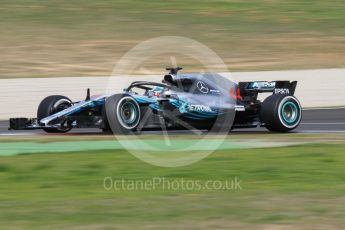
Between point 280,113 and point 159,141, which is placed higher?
point 280,113

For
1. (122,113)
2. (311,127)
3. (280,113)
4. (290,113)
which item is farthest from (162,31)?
(122,113)

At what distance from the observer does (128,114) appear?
539 inches

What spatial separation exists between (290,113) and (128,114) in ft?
9.30

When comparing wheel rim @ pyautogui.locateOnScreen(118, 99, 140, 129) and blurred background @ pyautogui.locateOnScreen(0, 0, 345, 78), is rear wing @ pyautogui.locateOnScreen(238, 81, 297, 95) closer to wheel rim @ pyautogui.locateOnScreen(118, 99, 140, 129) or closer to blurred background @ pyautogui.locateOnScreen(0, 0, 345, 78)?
wheel rim @ pyautogui.locateOnScreen(118, 99, 140, 129)

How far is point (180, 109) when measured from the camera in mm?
14086

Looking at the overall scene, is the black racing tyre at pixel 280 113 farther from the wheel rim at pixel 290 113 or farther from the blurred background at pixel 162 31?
the blurred background at pixel 162 31

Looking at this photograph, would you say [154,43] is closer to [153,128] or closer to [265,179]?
[153,128]

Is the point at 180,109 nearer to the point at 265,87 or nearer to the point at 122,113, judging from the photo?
the point at 122,113

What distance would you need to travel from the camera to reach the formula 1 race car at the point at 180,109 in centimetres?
1387

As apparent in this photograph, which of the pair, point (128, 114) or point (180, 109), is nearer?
point (128, 114)

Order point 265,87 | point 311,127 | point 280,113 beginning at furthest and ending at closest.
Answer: point 311,127 < point 265,87 < point 280,113

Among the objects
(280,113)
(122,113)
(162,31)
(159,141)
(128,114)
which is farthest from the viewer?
(162,31)

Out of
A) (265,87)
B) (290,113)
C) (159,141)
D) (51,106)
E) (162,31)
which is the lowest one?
(159,141)

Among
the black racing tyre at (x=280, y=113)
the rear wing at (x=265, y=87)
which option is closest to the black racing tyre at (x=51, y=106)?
the rear wing at (x=265, y=87)
